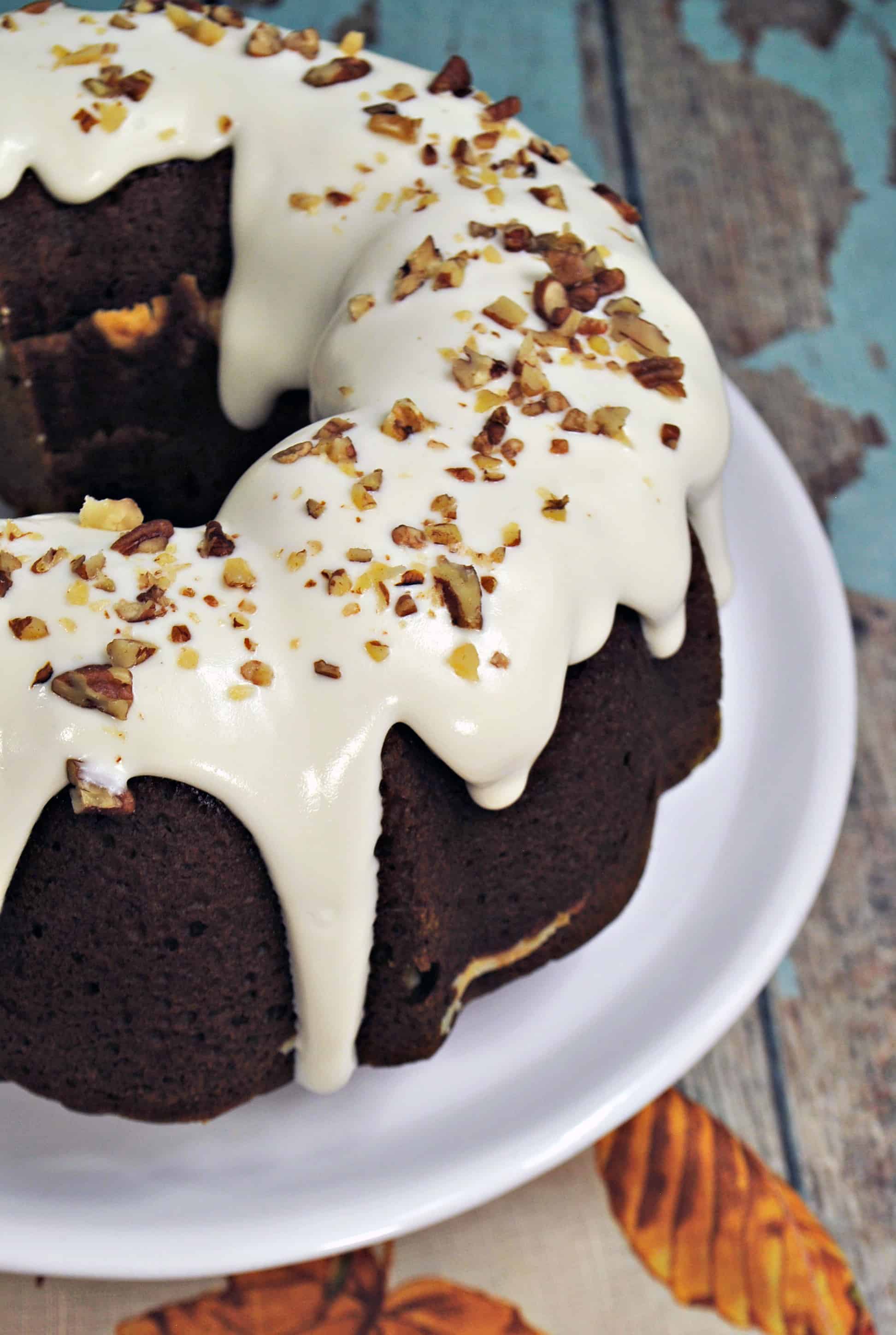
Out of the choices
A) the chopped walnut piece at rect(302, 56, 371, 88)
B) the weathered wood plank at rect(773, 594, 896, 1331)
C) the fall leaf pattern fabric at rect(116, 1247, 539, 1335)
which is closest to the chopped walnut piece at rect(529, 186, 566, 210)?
the chopped walnut piece at rect(302, 56, 371, 88)

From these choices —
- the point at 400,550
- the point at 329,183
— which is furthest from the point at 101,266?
the point at 400,550

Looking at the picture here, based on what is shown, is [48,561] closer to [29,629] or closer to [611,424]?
[29,629]

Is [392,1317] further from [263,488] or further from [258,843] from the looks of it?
[263,488]

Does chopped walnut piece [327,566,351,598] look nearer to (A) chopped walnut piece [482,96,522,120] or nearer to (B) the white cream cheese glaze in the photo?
(B) the white cream cheese glaze

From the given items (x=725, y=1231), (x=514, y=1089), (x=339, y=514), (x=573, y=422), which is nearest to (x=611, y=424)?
(x=573, y=422)

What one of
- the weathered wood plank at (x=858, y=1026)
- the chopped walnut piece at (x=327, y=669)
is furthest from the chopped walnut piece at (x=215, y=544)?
the weathered wood plank at (x=858, y=1026)

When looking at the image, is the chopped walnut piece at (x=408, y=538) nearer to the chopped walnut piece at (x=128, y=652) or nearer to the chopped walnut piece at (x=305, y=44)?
the chopped walnut piece at (x=128, y=652)
